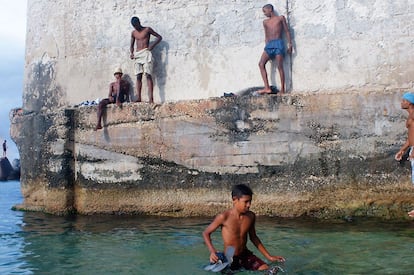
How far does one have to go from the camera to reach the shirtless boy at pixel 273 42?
6.56m

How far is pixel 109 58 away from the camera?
7641mm

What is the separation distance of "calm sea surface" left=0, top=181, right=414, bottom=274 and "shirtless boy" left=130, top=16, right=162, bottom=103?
1.93 meters

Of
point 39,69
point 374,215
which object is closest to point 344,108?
point 374,215

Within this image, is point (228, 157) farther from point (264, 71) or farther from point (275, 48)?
point (275, 48)

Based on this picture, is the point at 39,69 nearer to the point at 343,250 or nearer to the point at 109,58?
the point at 109,58

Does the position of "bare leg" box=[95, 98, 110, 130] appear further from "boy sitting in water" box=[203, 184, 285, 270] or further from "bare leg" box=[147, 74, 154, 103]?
"boy sitting in water" box=[203, 184, 285, 270]

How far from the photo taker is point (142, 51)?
719cm

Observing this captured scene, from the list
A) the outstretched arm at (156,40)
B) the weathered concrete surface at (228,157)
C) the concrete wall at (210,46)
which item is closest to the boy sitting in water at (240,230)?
the weathered concrete surface at (228,157)

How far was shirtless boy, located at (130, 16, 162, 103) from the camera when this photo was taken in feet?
23.5

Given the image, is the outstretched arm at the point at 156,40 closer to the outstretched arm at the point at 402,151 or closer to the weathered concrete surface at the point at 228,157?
the weathered concrete surface at the point at 228,157

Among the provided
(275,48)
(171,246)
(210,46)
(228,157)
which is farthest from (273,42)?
(171,246)

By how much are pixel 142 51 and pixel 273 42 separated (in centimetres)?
189

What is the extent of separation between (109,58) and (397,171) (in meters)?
4.39

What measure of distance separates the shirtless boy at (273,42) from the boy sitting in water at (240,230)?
274cm
